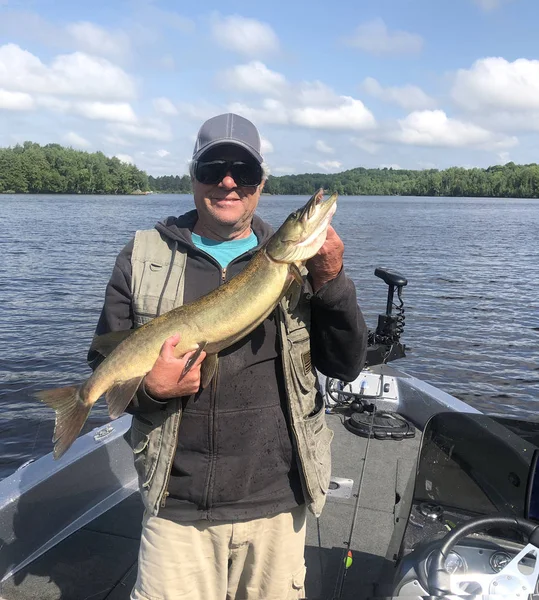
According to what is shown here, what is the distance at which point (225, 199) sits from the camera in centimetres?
261

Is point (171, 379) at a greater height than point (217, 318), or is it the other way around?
point (217, 318)

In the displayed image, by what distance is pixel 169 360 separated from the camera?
96.0 inches

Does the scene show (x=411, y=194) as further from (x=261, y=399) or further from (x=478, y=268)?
(x=261, y=399)

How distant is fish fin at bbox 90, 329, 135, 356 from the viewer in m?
2.59

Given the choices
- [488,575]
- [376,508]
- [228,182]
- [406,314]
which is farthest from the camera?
[406,314]

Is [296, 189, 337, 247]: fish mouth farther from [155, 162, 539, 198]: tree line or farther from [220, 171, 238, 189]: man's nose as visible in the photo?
[155, 162, 539, 198]: tree line

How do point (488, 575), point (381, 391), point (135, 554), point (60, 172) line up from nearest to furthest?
point (488, 575) < point (135, 554) < point (381, 391) < point (60, 172)

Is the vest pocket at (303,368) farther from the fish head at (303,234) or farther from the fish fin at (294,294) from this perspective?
the fish head at (303,234)

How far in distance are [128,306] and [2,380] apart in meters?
9.13

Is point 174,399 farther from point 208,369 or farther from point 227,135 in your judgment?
point 227,135

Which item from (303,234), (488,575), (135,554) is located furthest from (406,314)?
(488,575)

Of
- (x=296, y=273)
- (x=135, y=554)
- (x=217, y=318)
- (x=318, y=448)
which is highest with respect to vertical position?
(x=296, y=273)

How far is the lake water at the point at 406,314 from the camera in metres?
10.4

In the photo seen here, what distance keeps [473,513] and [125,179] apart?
119545mm
